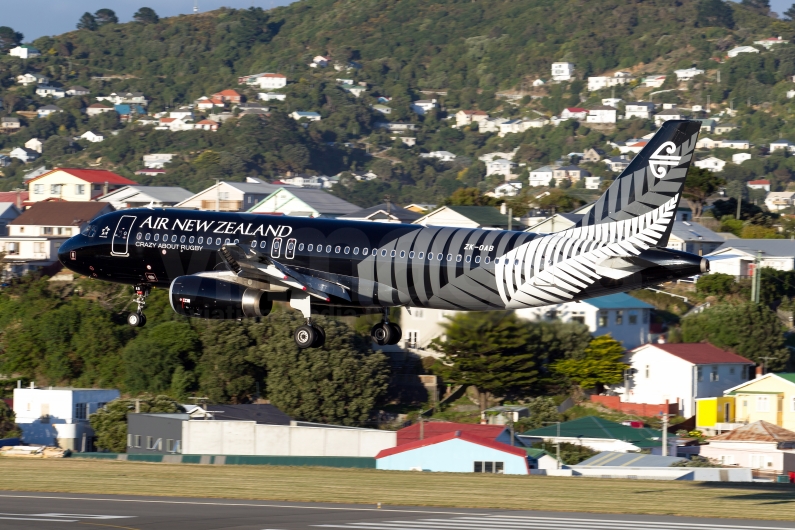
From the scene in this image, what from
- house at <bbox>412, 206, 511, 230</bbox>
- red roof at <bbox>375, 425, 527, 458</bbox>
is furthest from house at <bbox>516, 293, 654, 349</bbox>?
house at <bbox>412, 206, 511, 230</bbox>

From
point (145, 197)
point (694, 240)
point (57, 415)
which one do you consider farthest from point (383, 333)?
point (145, 197)

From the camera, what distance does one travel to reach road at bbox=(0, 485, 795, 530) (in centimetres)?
4012

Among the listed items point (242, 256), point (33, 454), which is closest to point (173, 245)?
point (242, 256)

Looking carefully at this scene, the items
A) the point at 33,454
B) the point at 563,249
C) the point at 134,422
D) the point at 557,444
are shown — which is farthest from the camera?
the point at 134,422

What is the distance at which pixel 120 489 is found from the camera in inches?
2053

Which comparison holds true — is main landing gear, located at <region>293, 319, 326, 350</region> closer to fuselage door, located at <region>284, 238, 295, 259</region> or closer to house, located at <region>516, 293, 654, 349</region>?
fuselage door, located at <region>284, 238, 295, 259</region>

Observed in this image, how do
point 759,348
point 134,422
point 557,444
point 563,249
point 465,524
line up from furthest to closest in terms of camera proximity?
point 759,348, point 134,422, point 557,444, point 563,249, point 465,524

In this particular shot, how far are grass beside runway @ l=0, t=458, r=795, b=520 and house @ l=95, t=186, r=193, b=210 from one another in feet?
385

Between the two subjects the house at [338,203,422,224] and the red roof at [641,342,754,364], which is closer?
the red roof at [641,342,754,364]

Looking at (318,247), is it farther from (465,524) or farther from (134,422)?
(134,422)

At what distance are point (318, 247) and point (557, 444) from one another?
37.0m

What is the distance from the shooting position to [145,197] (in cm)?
18425

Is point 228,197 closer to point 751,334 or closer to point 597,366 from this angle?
point 751,334

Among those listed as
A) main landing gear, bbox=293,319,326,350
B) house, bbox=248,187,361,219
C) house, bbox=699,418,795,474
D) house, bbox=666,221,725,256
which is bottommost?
house, bbox=699,418,795,474
